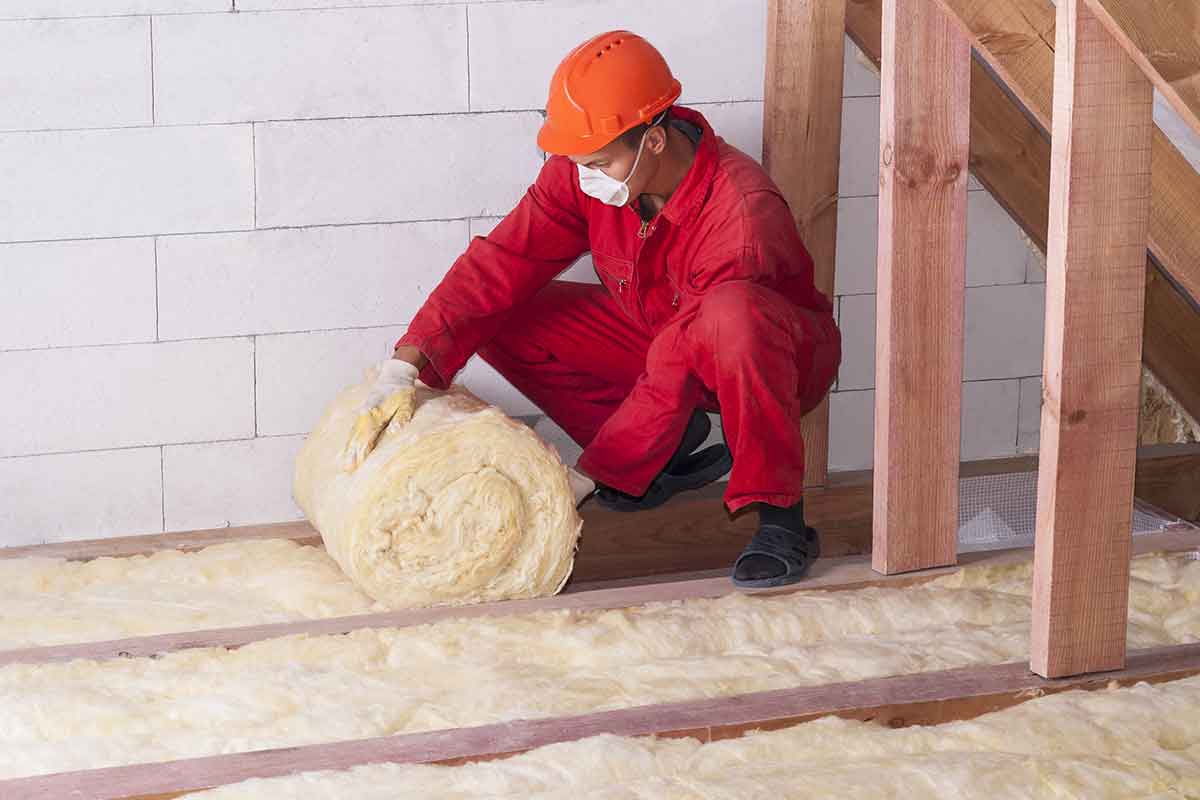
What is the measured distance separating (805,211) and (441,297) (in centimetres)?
84

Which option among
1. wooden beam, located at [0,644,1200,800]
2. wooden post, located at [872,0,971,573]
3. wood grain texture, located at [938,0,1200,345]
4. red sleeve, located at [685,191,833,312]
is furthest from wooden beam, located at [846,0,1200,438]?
wooden beam, located at [0,644,1200,800]

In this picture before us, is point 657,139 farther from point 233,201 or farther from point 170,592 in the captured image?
point 170,592

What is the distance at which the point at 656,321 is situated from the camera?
9.49 ft

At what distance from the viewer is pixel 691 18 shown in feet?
10.1

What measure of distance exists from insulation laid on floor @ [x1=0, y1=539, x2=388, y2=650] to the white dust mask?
882 mm

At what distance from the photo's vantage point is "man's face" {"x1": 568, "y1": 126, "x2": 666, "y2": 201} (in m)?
2.59

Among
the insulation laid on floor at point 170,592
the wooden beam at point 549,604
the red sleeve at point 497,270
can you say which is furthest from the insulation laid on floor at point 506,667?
the red sleeve at point 497,270

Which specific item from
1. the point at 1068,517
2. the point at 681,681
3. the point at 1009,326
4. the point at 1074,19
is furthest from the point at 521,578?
the point at 1009,326

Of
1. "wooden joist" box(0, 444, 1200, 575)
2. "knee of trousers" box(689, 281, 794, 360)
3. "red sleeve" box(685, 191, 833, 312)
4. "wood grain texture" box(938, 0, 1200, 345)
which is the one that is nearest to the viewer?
"wood grain texture" box(938, 0, 1200, 345)

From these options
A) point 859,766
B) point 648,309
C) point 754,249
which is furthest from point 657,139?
point 859,766

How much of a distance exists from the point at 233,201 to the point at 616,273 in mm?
834

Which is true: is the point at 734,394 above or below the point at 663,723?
above

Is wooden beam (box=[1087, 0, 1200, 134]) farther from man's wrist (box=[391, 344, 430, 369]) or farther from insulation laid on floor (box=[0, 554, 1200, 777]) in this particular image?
man's wrist (box=[391, 344, 430, 369])

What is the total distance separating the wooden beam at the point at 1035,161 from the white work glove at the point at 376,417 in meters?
1.17
